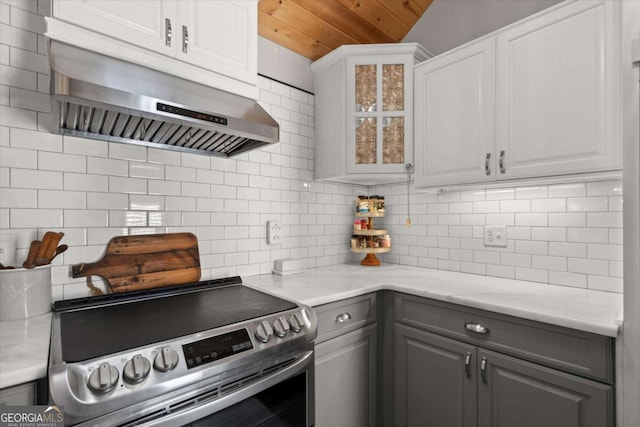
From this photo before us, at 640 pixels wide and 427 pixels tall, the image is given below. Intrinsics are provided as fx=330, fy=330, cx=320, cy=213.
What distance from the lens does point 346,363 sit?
5.35ft

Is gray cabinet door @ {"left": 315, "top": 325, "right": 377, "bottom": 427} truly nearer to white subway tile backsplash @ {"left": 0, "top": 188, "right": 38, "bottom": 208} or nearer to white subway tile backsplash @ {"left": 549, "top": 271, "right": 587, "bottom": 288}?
white subway tile backsplash @ {"left": 549, "top": 271, "right": 587, "bottom": 288}

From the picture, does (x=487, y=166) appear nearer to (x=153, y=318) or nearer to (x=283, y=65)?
(x=283, y=65)

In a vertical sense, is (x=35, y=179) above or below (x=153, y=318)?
above

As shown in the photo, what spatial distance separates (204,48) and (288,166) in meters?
0.91

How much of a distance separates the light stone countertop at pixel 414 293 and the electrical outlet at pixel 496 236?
0.21m

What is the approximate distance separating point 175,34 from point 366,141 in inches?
47.4

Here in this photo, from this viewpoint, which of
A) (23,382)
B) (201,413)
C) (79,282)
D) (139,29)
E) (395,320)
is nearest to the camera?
(23,382)

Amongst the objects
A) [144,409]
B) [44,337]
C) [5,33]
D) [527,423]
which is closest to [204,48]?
[5,33]

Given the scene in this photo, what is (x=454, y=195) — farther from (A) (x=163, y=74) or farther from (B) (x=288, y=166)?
(A) (x=163, y=74)

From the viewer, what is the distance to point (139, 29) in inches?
48.5

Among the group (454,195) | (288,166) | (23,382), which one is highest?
(288,166)

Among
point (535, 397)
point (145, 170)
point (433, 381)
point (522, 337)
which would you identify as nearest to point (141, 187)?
point (145, 170)

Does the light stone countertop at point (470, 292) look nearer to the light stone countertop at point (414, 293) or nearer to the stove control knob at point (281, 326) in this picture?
the light stone countertop at point (414, 293)

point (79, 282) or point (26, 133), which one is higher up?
point (26, 133)
